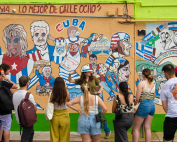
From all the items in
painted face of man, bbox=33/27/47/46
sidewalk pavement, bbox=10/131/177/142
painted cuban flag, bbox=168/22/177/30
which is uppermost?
painted cuban flag, bbox=168/22/177/30

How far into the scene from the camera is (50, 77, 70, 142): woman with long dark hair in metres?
4.98

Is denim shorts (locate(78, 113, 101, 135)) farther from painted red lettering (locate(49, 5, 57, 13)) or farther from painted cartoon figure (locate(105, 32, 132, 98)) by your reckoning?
painted red lettering (locate(49, 5, 57, 13))

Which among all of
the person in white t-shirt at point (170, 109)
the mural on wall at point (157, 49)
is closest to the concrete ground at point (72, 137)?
the mural on wall at point (157, 49)

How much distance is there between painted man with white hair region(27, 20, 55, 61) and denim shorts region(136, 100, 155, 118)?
325 cm

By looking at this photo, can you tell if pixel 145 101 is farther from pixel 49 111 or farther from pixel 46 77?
pixel 46 77

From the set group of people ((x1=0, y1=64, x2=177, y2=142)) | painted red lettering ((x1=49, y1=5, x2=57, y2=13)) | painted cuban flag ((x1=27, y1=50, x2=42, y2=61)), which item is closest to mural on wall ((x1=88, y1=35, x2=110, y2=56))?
painted red lettering ((x1=49, y1=5, x2=57, y2=13))

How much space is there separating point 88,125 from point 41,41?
3.65 m

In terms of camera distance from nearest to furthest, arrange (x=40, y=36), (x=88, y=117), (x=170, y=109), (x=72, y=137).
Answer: (x=170, y=109) → (x=88, y=117) → (x=72, y=137) → (x=40, y=36)

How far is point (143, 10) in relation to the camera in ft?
24.1

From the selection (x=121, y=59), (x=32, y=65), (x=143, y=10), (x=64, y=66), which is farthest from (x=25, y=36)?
(x=143, y=10)

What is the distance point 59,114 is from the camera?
508 centimetres

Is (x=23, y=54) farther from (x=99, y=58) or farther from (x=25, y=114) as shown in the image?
(x=25, y=114)

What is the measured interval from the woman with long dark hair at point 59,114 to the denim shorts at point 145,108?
66.8 inches

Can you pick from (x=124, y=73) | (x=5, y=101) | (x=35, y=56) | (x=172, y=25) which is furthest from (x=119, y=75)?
(x=5, y=101)
